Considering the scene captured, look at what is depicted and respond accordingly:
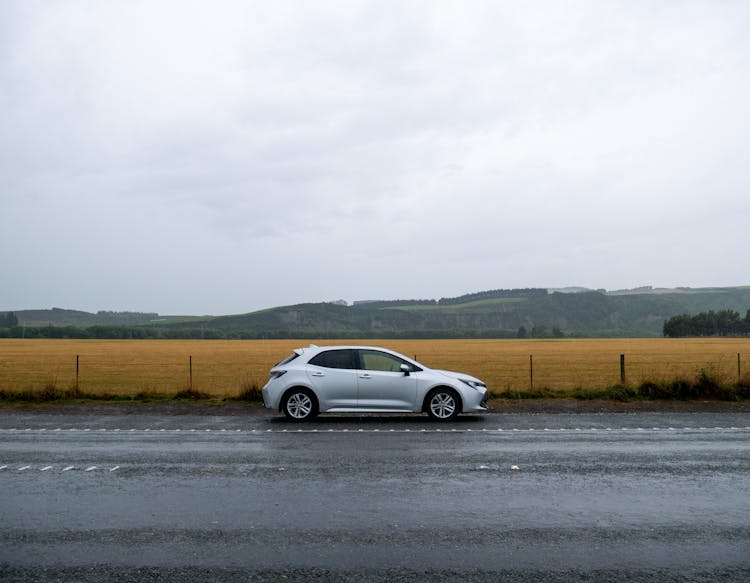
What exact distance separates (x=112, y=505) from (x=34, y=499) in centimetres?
96

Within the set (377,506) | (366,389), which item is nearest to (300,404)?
(366,389)

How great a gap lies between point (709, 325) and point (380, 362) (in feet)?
546

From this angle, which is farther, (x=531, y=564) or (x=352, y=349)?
(x=352, y=349)

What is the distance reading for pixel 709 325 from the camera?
531 feet

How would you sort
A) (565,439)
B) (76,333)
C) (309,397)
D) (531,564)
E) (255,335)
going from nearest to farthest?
(531,564) → (565,439) → (309,397) → (76,333) → (255,335)

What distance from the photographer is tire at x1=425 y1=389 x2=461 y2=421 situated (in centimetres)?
1403

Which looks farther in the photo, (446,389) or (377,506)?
(446,389)

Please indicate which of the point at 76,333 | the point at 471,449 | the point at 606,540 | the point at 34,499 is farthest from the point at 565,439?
the point at 76,333

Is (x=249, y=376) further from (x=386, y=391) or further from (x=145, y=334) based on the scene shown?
(x=145, y=334)

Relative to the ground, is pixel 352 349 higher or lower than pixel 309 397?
higher

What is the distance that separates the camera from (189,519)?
6531mm

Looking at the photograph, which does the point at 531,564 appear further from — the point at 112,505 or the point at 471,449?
the point at 471,449

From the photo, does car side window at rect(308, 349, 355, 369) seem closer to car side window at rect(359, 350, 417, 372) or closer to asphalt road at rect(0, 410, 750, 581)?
car side window at rect(359, 350, 417, 372)

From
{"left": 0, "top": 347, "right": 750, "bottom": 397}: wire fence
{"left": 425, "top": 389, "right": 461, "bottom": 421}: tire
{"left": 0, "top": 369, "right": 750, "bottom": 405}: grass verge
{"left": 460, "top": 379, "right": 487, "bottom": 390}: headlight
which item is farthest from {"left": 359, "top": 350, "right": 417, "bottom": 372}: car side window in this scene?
{"left": 0, "top": 347, "right": 750, "bottom": 397}: wire fence
